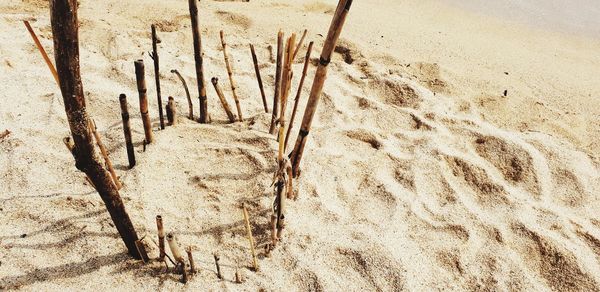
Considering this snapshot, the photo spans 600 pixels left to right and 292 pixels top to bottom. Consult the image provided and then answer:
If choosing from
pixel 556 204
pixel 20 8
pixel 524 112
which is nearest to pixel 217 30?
pixel 20 8

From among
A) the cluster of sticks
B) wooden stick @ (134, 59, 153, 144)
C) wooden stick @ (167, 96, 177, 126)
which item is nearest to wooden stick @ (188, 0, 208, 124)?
the cluster of sticks

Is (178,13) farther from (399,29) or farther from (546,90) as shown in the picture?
(546,90)

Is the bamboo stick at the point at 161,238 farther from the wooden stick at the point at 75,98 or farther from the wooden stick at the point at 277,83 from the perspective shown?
the wooden stick at the point at 277,83

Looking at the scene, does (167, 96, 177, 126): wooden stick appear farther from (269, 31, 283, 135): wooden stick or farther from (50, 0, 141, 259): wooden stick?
(50, 0, 141, 259): wooden stick

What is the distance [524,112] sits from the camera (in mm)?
2932

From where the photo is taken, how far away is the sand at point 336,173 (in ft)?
5.94

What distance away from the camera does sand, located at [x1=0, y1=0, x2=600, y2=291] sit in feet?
5.94

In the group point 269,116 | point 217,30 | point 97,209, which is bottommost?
point 97,209

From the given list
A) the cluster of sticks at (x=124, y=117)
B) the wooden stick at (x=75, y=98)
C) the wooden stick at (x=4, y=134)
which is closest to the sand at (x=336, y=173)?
the wooden stick at (x=4, y=134)

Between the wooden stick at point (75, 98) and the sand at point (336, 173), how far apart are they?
333mm

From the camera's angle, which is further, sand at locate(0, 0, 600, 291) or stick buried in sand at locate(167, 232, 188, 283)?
sand at locate(0, 0, 600, 291)

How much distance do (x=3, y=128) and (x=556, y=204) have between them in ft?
9.70

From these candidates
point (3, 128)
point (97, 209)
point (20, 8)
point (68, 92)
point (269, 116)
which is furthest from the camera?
point (20, 8)

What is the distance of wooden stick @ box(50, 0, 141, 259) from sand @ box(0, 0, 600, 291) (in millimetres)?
333
